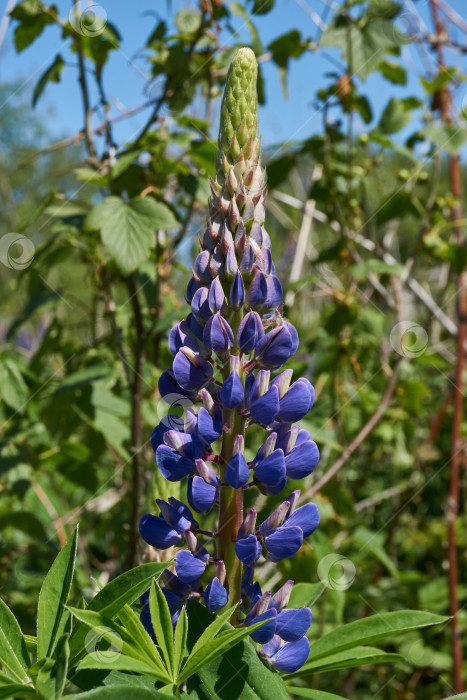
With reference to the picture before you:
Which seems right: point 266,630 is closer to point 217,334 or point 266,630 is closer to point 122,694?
point 122,694

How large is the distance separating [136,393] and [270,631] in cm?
105

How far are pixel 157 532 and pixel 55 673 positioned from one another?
240 mm

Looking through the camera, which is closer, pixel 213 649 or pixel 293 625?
pixel 213 649

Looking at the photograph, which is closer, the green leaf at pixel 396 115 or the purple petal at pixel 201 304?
the purple petal at pixel 201 304

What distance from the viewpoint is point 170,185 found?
Result: 2.38 metres

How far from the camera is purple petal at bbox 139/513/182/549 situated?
878 mm

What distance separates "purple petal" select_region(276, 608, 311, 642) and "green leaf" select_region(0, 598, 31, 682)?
299 mm

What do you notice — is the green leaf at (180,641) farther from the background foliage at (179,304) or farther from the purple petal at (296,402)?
the background foliage at (179,304)

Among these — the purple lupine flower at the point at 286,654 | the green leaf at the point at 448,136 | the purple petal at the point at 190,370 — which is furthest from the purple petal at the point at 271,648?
the green leaf at the point at 448,136

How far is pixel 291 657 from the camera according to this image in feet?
2.74

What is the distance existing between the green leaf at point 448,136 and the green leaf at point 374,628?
1609 mm

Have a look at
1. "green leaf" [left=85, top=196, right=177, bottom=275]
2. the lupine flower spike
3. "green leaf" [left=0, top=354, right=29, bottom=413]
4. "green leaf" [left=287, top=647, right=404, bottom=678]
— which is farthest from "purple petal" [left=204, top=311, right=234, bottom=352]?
"green leaf" [left=0, top=354, right=29, bottom=413]

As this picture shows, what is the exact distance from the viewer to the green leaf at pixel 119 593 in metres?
0.72

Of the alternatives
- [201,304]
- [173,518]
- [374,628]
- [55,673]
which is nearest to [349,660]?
[374,628]
